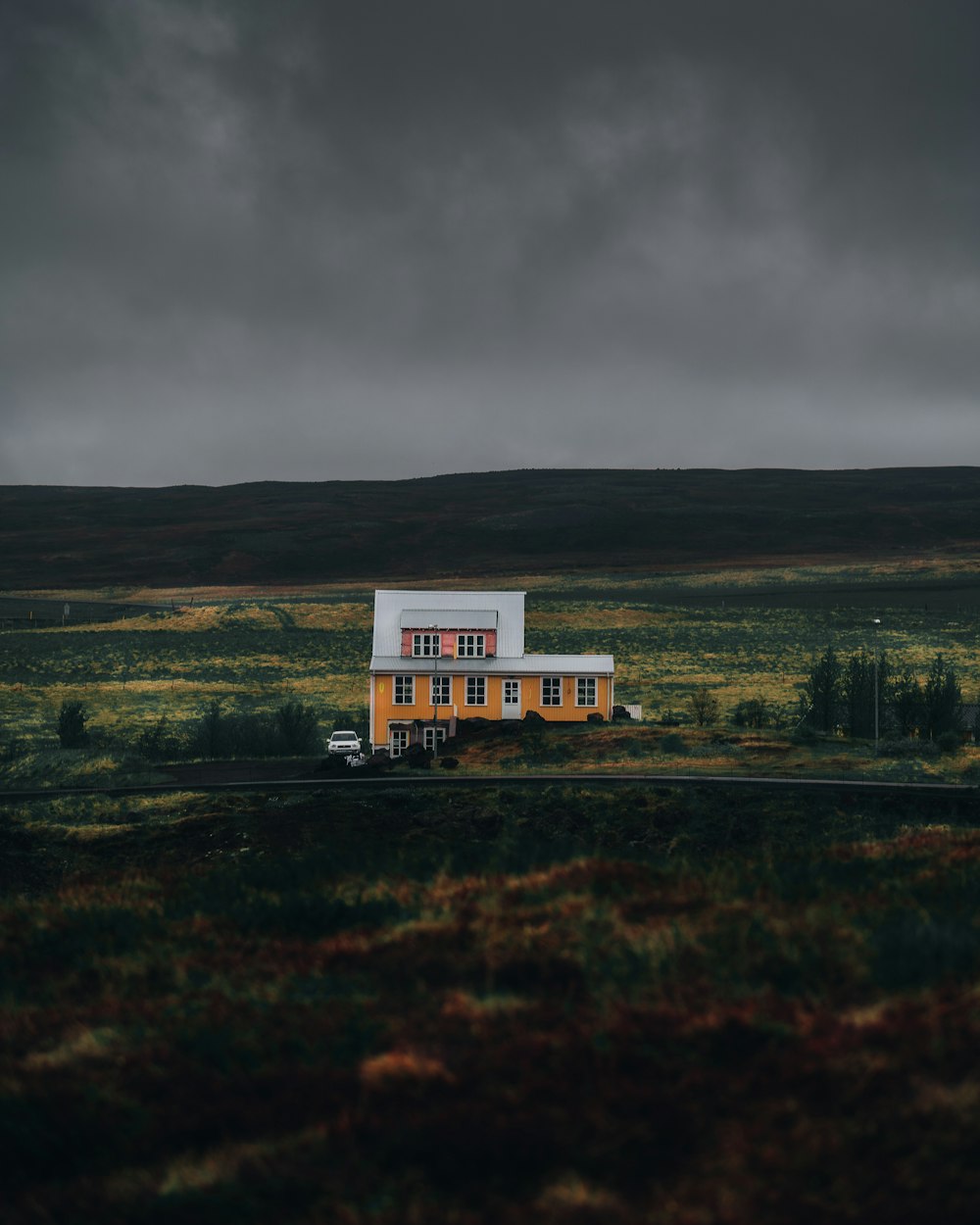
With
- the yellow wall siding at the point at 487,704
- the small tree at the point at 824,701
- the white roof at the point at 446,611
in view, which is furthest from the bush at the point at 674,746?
the small tree at the point at 824,701

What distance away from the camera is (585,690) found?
55438mm

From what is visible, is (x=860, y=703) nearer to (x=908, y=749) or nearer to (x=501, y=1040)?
(x=908, y=749)

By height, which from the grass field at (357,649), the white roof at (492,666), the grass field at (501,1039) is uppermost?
the grass field at (501,1039)

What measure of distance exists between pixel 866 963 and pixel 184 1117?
4.92m

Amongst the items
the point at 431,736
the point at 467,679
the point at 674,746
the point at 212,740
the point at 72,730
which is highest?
the point at 467,679

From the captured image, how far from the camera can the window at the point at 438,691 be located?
5528 centimetres

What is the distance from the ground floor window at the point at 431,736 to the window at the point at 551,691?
18.2ft

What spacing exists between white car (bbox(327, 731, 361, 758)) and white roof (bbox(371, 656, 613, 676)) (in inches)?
137

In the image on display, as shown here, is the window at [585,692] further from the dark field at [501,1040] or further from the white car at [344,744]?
the dark field at [501,1040]

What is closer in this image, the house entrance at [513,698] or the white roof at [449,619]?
the house entrance at [513,698]

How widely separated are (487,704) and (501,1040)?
48155 mm

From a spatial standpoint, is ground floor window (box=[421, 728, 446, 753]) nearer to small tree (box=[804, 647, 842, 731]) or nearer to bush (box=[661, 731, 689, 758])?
bush (box=[661, 731, 689, 758])

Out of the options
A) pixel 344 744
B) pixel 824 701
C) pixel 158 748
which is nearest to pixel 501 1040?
pixel 344 744

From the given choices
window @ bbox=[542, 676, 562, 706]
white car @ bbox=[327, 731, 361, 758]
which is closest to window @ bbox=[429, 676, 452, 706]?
white car @ bbox=[327, 731, 361, 758]
